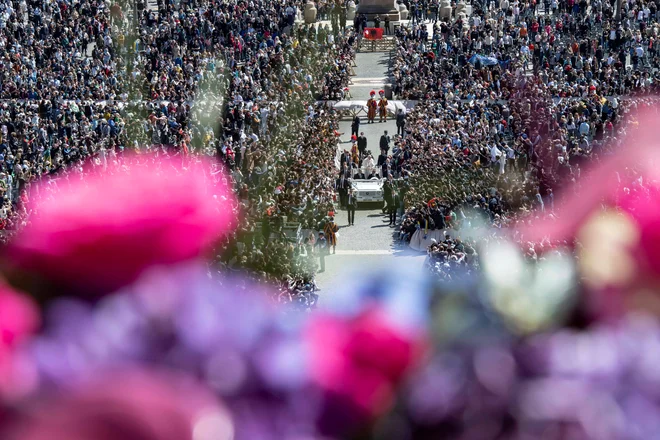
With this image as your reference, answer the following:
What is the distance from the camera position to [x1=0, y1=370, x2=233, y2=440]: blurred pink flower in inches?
71.4

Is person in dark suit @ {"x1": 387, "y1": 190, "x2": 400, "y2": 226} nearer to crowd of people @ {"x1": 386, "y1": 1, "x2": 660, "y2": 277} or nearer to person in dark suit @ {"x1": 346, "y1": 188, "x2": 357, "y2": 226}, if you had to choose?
crowd of people @ {"x1": 386, "y1": 1, "x2": 660, "y2": 277}

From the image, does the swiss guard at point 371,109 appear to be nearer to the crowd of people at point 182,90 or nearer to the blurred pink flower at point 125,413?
the crowd of people at point 182,90

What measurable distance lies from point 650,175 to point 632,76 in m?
48.8

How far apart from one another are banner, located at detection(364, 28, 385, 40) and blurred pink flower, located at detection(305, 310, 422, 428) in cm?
6248

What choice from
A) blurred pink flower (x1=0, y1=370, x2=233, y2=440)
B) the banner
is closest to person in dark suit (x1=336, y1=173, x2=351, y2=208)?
→ the banner

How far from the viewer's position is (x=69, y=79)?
2104 inches

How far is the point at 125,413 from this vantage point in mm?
1845

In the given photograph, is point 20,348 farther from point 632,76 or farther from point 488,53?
point 488,53

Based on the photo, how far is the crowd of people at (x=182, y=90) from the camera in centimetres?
3734

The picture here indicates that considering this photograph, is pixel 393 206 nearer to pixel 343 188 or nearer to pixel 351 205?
pixel 351 205

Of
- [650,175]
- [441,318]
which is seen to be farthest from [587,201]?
[441,318]

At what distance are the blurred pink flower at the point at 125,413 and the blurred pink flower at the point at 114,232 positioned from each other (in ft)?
1.14

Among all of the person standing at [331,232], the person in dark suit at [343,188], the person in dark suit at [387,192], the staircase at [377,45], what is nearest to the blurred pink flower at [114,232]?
the person standing at [331,232]

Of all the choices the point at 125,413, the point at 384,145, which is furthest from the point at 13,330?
the point at 384,145
